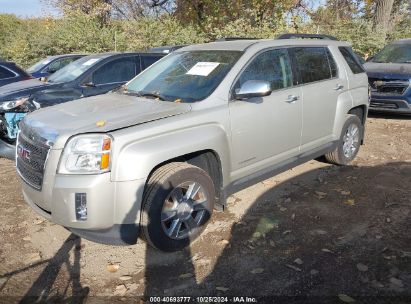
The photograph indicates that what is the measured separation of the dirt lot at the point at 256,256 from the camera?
10.3 ft

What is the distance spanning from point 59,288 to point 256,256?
1672 mm

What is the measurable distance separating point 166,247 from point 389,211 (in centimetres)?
251

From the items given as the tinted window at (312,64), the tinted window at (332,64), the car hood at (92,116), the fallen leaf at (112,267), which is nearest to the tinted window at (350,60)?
the tinted window at (332,64)

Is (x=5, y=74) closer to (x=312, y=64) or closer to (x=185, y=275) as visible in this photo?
(x=312, y=64)

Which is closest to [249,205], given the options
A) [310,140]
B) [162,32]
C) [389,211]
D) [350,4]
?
[310,140]

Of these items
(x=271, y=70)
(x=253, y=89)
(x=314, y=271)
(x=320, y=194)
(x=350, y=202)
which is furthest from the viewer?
(x=320, y=194)

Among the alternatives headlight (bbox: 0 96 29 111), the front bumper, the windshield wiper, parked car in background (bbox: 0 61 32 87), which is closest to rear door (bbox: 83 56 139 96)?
headlight (bbox: 0 96 29 111)

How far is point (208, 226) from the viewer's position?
421 cm

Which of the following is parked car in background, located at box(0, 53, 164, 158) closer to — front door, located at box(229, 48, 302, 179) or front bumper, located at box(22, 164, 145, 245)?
front bumper, located at box(22, 164, 145, 245)

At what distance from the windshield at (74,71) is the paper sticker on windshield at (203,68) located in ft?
12.3

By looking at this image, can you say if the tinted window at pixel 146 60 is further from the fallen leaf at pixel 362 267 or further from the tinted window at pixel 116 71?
the fallen leaf at pixel 362 267

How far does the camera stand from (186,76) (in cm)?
433

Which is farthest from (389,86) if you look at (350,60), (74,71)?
(74,71)

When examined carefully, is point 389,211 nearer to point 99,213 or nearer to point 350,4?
point 99,213
